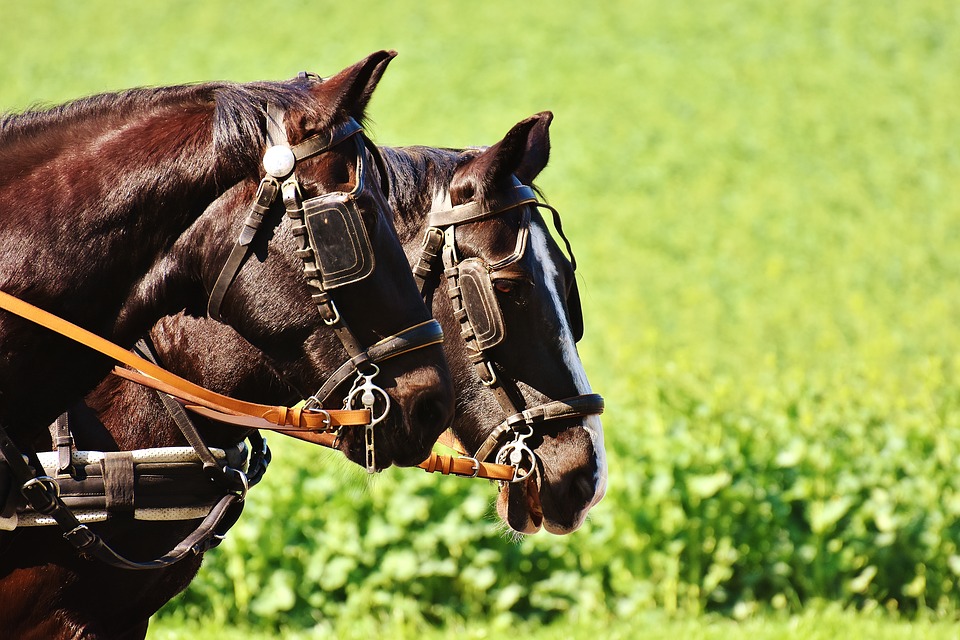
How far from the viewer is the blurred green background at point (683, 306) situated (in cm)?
564

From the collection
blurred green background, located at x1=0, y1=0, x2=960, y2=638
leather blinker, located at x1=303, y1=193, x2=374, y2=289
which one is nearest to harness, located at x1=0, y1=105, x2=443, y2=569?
leather blinker, located at x1=303, y1=193, x2=374, y2=289

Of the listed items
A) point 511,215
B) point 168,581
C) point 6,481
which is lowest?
point 168,581

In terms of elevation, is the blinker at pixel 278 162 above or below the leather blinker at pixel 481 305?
above

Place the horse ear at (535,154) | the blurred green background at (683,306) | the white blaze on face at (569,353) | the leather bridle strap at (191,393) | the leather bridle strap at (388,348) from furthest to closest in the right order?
1. the blurred green background at (683,306)
2. the horse ear at (535,154)
3. the white blaze on face at (569,353)
4. the leather bridle strap at (388,348)
5. the leather bridle strap at (191,393)

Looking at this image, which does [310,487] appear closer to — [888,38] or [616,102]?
[616,102]

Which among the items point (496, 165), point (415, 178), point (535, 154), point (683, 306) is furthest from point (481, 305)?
point (683, 306)

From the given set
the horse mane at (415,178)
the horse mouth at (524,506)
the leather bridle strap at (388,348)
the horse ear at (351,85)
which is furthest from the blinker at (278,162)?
the horse mouth at (524,506)

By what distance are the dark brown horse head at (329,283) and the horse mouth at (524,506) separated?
1.00 m

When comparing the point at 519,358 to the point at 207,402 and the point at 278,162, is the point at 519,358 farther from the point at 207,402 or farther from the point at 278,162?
the point at 278,162

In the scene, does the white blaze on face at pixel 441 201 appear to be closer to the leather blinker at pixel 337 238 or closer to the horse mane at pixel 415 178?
the horse mane at pixel 415 178

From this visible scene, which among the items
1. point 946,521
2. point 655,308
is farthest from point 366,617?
point 655,308

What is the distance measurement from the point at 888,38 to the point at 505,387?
19945mm

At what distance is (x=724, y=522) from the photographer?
18.8ft

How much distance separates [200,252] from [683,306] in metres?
11.8
